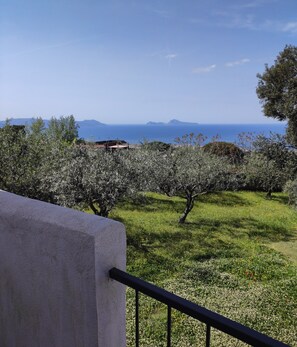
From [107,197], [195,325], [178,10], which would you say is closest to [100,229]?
[195,325]

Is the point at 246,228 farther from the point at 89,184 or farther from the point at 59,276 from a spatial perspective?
the point at 59,276

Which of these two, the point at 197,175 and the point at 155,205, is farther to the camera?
the point at 155,205

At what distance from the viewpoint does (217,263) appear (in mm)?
9727

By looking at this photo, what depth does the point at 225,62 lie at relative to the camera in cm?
2258

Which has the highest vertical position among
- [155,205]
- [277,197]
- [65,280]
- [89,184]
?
[65,280]

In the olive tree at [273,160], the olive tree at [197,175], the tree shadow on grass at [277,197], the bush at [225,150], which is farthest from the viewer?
the bush at [225,150]

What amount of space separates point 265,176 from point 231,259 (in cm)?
981

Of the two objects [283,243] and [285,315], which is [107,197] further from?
[283,243]

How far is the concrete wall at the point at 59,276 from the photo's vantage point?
1643 mm

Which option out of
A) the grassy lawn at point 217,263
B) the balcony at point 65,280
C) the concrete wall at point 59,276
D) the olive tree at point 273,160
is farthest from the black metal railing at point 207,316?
the olive tree at point 273,160

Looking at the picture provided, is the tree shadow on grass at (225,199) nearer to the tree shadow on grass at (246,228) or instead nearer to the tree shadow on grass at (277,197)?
the tree shadow on grass at (277,197)

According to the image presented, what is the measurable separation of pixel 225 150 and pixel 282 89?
8.51m

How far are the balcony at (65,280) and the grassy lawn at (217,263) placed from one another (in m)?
4.54

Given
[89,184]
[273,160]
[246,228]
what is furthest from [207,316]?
[273,160]
